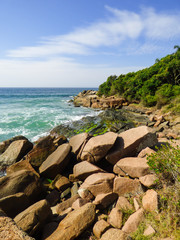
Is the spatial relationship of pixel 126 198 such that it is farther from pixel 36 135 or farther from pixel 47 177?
pixel 36 135

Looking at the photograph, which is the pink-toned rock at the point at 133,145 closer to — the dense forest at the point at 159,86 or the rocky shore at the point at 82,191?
the rocky shore at the point at 82,191

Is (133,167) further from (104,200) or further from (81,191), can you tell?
(81,191)

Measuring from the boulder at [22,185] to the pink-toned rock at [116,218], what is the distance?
3643mm

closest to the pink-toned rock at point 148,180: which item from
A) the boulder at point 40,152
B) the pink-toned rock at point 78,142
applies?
the pink-toned rock at point 78,142

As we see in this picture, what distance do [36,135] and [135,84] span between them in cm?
2562

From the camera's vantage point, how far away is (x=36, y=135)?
15961 mm

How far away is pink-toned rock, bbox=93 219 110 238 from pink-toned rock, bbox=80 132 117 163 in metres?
3.19

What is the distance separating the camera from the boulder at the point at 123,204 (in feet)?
15.4

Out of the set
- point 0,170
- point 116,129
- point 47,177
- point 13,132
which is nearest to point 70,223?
point 47,177

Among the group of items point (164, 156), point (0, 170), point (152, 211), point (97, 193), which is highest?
point (164, 156)

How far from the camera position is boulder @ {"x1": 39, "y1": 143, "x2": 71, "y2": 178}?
767cm

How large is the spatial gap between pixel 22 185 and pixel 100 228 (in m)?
3.92

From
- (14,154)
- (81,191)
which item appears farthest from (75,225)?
(14,154)

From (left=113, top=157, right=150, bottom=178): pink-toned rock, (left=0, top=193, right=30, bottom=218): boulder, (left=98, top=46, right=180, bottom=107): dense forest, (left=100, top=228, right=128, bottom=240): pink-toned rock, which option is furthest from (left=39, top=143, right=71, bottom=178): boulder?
(left=98, top=46, right=180, bottom=107): dense forest
